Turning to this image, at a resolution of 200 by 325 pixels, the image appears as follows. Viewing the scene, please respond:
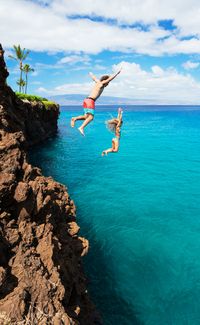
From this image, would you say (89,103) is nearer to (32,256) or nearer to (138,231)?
(32,256)

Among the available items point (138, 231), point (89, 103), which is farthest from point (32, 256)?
point (138, 231)

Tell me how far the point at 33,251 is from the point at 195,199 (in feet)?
73.2

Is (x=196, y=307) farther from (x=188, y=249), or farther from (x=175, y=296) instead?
(x=188, y=249)

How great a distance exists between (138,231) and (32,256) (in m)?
13.7

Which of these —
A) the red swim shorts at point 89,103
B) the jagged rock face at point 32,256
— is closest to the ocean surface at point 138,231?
the red swim shorts at point 89,103

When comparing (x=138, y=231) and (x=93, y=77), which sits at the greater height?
(x=93, y=77)

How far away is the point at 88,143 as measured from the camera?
191 feet

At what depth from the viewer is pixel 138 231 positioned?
21.0m

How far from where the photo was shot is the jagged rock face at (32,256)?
702 centimetres

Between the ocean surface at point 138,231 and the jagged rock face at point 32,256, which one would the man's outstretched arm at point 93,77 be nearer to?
the ocean surface at point 138,231

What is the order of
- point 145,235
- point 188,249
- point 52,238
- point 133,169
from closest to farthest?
point 52,238 < point 188,249 < point 145,235 < point 133,169

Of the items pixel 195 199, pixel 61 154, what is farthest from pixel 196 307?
pixel 61 154

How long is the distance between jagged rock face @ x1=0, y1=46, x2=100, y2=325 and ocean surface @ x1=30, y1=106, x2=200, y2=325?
3679mm

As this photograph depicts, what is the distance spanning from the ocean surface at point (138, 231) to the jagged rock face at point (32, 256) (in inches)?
145
